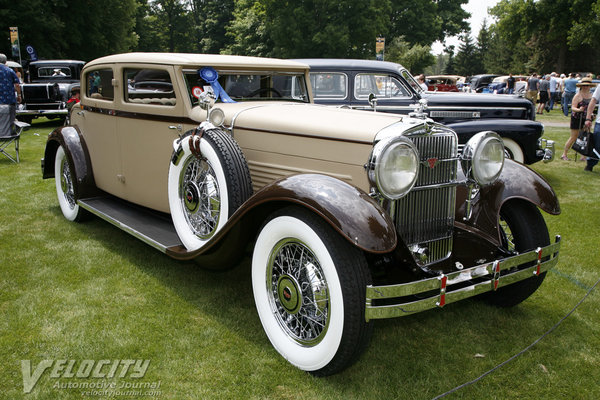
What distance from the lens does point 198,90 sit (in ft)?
12.3

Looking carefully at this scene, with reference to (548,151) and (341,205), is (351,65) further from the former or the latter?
(341,205)

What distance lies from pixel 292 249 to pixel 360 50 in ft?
109

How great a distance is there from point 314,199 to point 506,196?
1.50 m

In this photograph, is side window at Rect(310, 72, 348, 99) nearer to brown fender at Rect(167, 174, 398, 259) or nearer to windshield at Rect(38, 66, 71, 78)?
brown fender at Rect(167, 174, 398, 259)

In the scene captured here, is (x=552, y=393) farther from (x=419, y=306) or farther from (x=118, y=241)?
(x=118, y=241)

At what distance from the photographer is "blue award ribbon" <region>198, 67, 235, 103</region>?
12.3ft

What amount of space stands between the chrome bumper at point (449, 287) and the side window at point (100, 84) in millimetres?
3339

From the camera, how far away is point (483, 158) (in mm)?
3068

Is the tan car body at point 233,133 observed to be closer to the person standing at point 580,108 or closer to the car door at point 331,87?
the car door at point 331,87

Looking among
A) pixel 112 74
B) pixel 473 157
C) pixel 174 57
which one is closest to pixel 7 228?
pixel 112 74

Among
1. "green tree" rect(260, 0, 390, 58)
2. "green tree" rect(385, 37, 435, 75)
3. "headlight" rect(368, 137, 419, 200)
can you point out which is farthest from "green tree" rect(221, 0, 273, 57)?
"headlight" rect(368, 137, 419, 200)

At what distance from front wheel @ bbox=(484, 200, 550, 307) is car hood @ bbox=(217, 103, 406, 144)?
3.46ft

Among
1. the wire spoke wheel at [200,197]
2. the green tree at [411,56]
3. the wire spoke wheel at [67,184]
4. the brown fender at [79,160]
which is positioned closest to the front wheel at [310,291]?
the wire spoke wheel at [200,197]

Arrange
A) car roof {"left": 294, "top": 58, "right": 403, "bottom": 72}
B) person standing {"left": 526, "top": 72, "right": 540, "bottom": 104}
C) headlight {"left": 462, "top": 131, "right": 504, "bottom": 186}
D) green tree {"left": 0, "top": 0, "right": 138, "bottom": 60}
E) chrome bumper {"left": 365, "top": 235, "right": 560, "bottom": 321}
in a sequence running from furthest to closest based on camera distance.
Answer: green tree {"left": 0, "top": 0, "right": 138, "bottom": 60} < person standing {"left": 526, "top": 72, "right": 540, "bottom": 104} < car roof {"left": 294, "top": 58, "right": 403, "bottom": 72} < headlight {"left": 462, "top": 131, "right": 504, "bottom": 186} < chrome bumper {"left": 365, "top": 235, "right": 560, "bottom": 321}
